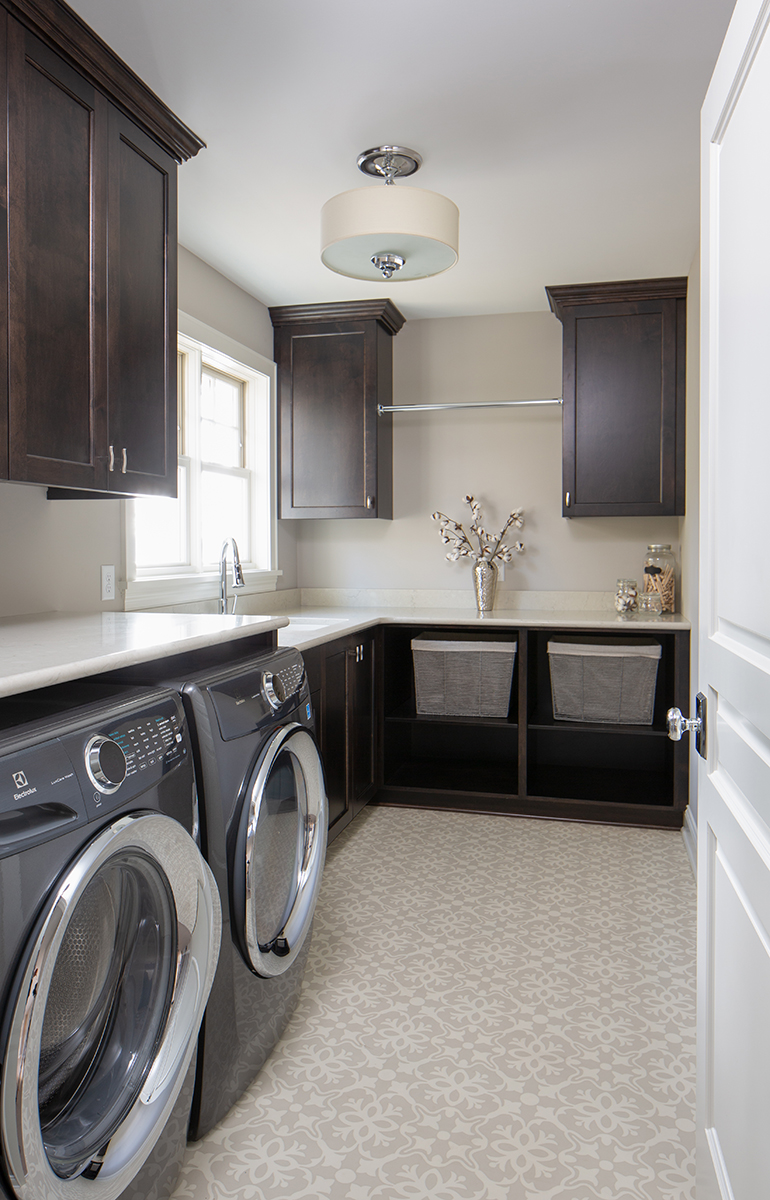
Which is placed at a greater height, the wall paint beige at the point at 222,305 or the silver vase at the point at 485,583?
the wall paint beige at the point at 222,305

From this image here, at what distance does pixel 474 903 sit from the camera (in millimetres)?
2699

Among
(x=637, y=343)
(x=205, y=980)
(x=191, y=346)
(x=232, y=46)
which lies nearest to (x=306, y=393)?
(x=191, y=346)

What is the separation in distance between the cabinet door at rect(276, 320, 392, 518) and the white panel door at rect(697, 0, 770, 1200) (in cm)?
269

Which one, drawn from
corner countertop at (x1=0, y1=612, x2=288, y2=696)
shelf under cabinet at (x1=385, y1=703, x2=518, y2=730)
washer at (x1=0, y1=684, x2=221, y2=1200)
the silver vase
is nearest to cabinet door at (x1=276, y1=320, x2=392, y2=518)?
the silver vase

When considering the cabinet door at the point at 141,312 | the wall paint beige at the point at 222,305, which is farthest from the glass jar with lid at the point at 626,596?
the cabinet door at the point at 141,312

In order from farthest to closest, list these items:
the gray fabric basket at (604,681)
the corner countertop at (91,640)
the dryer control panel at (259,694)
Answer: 1. the gray fabric basket at (604,681)
2. the dryer control panel at (259,694)
3. the corner countertop at (91,640)

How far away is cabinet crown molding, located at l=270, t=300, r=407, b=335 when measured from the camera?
3939 mm

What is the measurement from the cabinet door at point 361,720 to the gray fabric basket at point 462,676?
267 mm

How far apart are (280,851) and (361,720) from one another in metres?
1.60

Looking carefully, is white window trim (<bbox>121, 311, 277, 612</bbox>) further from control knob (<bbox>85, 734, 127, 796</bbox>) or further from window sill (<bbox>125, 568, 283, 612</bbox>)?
control knob (<bbox>85, 734, 127, 796</bbox>)

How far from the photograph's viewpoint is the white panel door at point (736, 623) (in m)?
1.00

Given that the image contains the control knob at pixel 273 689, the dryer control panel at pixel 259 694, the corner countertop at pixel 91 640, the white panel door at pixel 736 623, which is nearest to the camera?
the white panel door at pixel 736 623

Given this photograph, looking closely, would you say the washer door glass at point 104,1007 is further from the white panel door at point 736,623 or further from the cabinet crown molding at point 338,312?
the cabinet crown molding at point 338,312

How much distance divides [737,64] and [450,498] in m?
3.20
